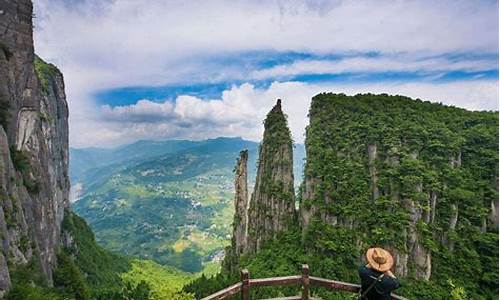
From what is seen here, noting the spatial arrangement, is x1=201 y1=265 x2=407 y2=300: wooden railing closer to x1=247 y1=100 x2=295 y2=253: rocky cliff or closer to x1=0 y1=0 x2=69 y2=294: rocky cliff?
x1=0 y1=0 x2=69 y2=294: rocky cliff

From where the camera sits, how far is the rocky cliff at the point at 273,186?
5762cm

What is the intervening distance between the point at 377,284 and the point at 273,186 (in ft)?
163

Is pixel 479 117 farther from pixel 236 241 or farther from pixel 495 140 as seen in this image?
pixel 236 241

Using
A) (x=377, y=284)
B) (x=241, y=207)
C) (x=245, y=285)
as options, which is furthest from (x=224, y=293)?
(x=241, y=207)

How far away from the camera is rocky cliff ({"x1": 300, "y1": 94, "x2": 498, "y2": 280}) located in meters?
44.0

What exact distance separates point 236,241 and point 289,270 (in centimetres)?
2409

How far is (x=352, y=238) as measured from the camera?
45.7 m

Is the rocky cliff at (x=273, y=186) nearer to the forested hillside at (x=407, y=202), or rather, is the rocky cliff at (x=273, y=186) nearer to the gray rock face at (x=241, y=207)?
the gray rock face at (x=241, y=207)

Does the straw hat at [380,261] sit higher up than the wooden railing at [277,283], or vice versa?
the straw hat at [380,261]

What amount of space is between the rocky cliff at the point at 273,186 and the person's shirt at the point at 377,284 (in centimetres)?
4792

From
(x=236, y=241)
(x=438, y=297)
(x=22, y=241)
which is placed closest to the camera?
(x=22, y=241)

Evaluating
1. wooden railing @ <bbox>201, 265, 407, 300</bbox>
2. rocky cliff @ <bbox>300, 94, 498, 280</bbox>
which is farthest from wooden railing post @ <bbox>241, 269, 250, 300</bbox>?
rocky cliff @ <bbox>300, 94, 498, 280</bbox>

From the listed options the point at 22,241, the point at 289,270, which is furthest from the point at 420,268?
the point at 22,241

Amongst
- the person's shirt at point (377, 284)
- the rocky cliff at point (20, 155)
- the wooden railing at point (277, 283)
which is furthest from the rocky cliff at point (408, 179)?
the person's shirt at point (377, 284)
